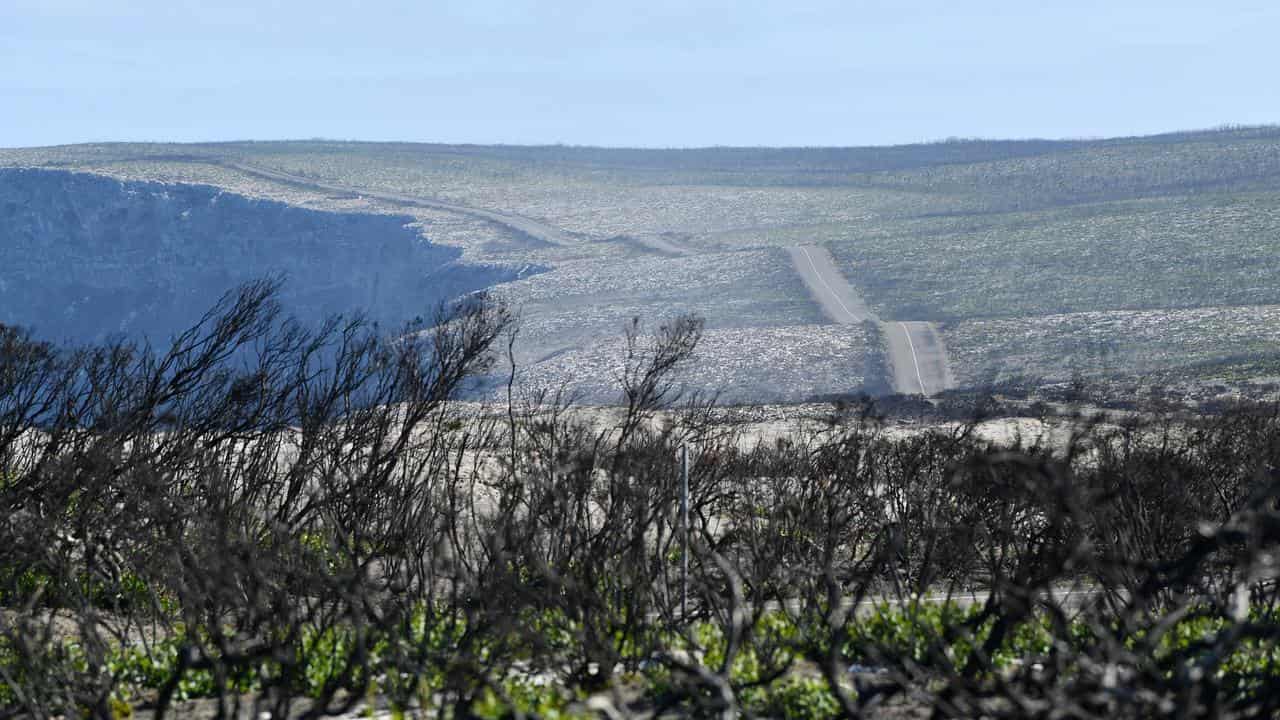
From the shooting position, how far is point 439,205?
342 ft

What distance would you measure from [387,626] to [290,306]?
93.5 metres

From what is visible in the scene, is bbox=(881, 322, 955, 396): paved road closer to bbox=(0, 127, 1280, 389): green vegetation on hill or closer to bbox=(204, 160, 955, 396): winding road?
bbox=(204, 160, 955, 396): winding road

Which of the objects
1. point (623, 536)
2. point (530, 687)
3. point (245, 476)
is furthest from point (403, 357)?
point (530, 687)

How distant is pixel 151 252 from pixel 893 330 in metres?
62.6

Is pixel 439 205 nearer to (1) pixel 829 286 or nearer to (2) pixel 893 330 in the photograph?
(1) pixel 829 286

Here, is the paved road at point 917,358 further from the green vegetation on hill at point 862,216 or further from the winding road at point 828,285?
the green vegetation on hill at point 862,216

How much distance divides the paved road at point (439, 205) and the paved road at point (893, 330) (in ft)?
65.3

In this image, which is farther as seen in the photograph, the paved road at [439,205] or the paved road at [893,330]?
the paved road at [439,205]

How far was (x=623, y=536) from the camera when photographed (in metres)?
12.3

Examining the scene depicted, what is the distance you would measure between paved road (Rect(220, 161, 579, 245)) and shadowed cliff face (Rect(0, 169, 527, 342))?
7539 mm

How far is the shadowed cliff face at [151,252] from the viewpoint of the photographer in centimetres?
9700

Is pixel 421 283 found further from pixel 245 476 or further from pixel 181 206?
pixel 245 476

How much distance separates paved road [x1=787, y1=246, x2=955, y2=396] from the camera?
5569cm

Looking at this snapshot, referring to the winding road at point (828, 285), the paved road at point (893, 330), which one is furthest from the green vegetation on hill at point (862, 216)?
the paved road at point (893, 330)
